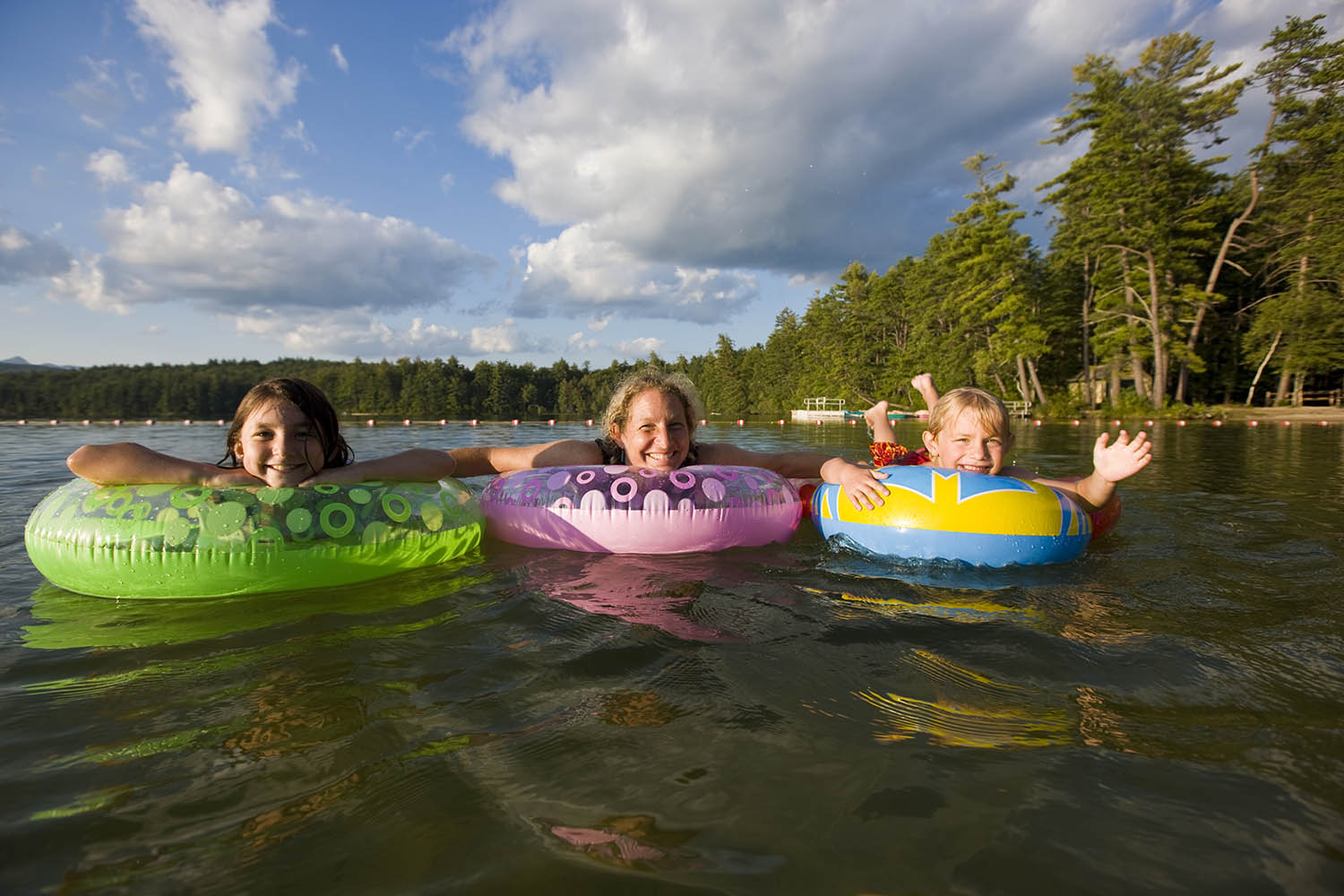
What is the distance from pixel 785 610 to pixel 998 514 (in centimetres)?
130

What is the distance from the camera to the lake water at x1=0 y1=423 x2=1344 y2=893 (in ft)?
3.84

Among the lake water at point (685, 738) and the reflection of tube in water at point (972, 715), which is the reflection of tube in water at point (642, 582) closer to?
the lake water at point (685, 738)

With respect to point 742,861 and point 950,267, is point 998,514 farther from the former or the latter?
point 950,267

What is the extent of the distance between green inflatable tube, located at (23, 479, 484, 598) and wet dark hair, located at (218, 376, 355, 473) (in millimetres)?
375

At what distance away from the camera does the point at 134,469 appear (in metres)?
3.04

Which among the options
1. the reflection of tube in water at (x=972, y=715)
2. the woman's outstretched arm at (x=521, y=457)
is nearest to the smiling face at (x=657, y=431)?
the woman's outstretched arm at (x=521, y=457)

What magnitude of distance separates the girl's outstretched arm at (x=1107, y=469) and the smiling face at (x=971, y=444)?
0.27 meters

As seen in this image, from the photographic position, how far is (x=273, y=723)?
1.69 m

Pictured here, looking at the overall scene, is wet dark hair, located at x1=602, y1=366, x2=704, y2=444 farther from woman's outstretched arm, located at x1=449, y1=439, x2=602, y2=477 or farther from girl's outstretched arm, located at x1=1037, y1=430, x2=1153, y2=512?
girl's outstretched arm, located at x1=1037, y1=430, x2=1153, y2=512

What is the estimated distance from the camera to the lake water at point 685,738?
46.0 inches

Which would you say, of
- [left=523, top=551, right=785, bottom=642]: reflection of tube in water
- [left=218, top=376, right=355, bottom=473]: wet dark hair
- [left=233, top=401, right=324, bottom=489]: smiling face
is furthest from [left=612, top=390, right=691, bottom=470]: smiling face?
[left=233, top=401, right=324, bottom=489]: smiling face

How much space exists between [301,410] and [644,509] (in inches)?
70.1

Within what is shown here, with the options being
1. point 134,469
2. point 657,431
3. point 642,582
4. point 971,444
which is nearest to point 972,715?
point 642,582

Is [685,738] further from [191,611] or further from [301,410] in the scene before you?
[301,410]
